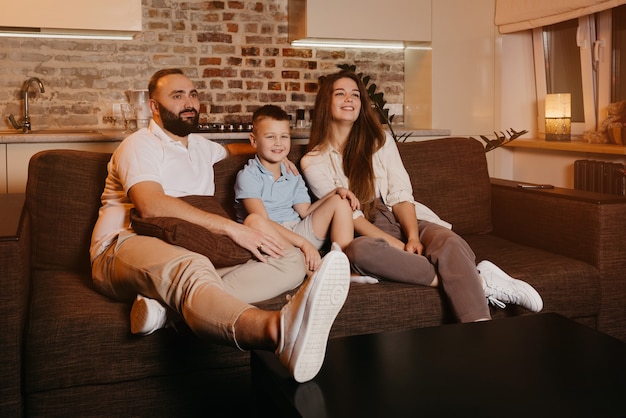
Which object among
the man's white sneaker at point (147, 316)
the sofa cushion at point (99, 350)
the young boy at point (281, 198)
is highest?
the young boy at point (281, 198)

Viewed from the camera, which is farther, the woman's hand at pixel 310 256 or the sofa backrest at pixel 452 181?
the sofa backrest at pixel 452 181

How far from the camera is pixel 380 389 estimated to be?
1642 millimetres

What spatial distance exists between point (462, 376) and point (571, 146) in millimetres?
3220

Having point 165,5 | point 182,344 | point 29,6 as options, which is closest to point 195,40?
point 165,5

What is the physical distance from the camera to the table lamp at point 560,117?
4.87 m

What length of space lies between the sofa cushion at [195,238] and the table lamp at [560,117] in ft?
9.96

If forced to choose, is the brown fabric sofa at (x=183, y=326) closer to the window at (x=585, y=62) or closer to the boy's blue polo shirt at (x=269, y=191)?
the boy's blue polo shirt at (x=269, y=191)

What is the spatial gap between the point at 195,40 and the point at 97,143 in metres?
1.33

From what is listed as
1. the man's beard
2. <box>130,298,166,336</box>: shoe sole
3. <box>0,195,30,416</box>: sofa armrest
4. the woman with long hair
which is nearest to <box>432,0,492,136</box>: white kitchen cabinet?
the woman with long hair

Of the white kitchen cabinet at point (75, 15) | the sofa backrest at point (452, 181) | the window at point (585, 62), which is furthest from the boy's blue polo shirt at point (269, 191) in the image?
the window at point (585, 62)

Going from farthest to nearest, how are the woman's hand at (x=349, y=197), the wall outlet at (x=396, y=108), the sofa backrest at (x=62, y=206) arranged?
1. the wall outlet at (x=396, y=108)
2. the woman's hand at (x=349, y=197)
3. the sofa backrest at (x=62, y=206)

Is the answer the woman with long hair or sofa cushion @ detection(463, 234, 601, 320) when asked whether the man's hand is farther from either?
sofa cushion @ detection(463, 234, 601, 320)

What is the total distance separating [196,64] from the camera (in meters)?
5.28

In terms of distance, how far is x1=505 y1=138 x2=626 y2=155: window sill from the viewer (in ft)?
14.0
